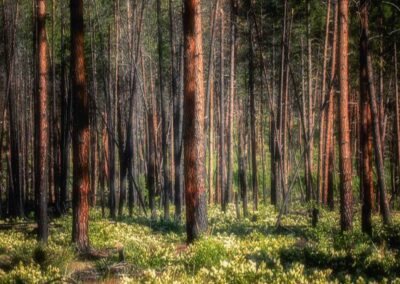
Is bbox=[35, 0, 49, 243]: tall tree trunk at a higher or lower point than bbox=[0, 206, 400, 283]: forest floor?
higher

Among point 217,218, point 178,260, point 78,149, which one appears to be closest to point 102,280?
point 178,260

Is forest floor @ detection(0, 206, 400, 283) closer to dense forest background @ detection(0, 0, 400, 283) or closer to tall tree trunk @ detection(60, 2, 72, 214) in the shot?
dense forest background @ detection(0, 0, 400, 283)

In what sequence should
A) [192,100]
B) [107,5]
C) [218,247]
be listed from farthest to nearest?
[107,5] < [192,100] < [218,247]

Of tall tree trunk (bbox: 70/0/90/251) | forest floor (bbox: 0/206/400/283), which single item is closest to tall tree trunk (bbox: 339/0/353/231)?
forest floor (bbox: 0/206/400/283)

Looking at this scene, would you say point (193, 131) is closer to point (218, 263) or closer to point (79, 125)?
point (79, 125)

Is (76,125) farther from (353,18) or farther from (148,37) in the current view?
(148,37)

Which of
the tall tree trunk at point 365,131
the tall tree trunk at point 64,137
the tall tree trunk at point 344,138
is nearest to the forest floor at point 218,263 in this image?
the tall tree trunk at point 344,138

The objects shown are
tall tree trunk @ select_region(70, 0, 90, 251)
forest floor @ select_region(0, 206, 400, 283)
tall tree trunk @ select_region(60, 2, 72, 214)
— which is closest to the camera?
forest floor @ select_region(0, 206, 400, 283)

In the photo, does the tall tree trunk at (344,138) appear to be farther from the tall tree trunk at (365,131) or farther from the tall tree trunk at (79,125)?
the tall tree trunk at (79,125)

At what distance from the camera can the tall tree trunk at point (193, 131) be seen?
10.5 meters

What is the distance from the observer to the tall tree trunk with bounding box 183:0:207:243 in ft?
34.6

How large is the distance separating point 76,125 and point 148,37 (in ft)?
58.1

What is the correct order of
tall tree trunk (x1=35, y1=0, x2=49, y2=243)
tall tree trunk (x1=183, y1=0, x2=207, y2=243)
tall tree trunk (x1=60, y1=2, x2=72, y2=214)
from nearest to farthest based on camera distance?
tall tree trunk (x1=183, y1=0, x2=207, y2=243) < tall tree trunk (x1=35, y1=0, x2=49, y2=243) < tall tree trunk (x1=60, y1=2, x2=72, y2=214)

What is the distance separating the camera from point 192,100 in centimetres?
1066
